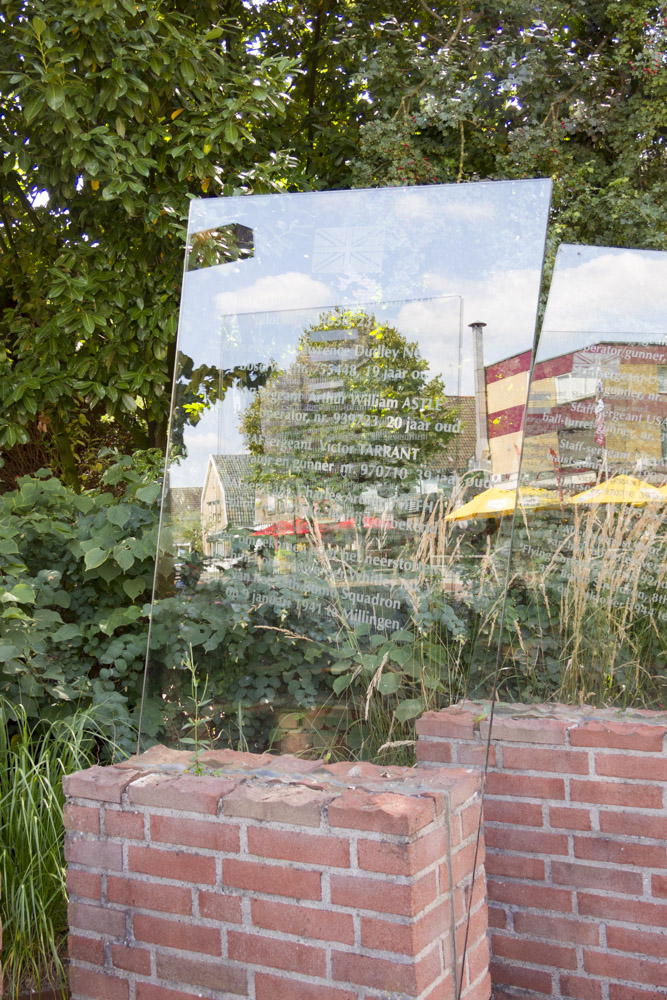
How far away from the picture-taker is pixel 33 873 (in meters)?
2.15

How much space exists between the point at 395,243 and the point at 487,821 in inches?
56.8

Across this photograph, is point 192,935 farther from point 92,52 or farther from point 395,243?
point 92,52

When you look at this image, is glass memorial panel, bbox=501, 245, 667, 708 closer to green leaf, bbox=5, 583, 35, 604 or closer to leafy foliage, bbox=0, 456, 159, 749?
leafy foliage, bbox=0, 456, 159, 749

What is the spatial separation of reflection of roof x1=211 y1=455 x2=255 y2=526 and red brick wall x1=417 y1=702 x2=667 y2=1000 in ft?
2.19

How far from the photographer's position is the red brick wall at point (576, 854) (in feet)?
6.50

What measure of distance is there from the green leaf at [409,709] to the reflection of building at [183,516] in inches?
24.5

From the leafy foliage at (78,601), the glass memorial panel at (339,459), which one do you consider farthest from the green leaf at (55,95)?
the glass memorial panel at (339,459)

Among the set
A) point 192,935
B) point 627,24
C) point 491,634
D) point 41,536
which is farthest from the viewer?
point 627,24

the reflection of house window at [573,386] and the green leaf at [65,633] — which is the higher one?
the reflection of house window at [573,386]

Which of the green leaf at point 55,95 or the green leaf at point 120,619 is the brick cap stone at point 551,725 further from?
the green leaf at point 55,95

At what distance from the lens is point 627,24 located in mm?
5387

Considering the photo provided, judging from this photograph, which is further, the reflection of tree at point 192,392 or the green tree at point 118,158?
the green tree at point 118,158

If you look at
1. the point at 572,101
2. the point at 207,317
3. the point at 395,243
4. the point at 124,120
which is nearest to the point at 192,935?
the point at 207,317

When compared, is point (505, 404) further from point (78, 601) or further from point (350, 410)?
point (78, 601)
